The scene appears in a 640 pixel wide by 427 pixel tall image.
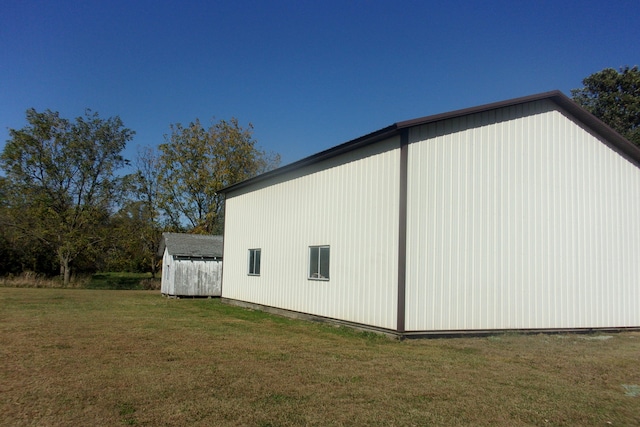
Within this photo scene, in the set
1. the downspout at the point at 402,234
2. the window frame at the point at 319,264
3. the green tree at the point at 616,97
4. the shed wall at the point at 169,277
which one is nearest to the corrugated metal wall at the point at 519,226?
the downspout at the point at 402,234

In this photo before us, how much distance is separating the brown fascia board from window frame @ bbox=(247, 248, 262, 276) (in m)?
4.29

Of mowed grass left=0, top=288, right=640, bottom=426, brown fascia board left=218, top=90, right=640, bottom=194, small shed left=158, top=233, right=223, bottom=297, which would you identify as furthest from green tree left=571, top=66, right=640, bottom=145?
small shed left=158, top=233, right=223, bottom=297

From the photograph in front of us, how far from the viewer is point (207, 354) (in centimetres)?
888

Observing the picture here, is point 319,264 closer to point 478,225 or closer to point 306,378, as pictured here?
point 478,225

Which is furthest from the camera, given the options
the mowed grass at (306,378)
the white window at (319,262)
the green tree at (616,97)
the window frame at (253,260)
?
the green tree at (616,97)

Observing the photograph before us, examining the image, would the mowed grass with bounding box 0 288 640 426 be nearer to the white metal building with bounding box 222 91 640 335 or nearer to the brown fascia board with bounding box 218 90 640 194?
the white metal building with bounding box 222 91 640 335

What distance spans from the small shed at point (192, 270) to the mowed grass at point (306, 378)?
13.0 metres

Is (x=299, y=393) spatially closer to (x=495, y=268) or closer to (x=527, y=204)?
(x=495, y=268)

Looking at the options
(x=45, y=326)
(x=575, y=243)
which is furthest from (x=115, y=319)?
(x=575, y=243)

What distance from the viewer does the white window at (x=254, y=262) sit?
18.7 m

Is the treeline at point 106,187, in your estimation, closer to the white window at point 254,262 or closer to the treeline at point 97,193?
the treeline at point 97,193

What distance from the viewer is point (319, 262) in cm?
1446

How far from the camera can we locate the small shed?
2516cm

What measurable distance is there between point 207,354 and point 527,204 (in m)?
9.07
